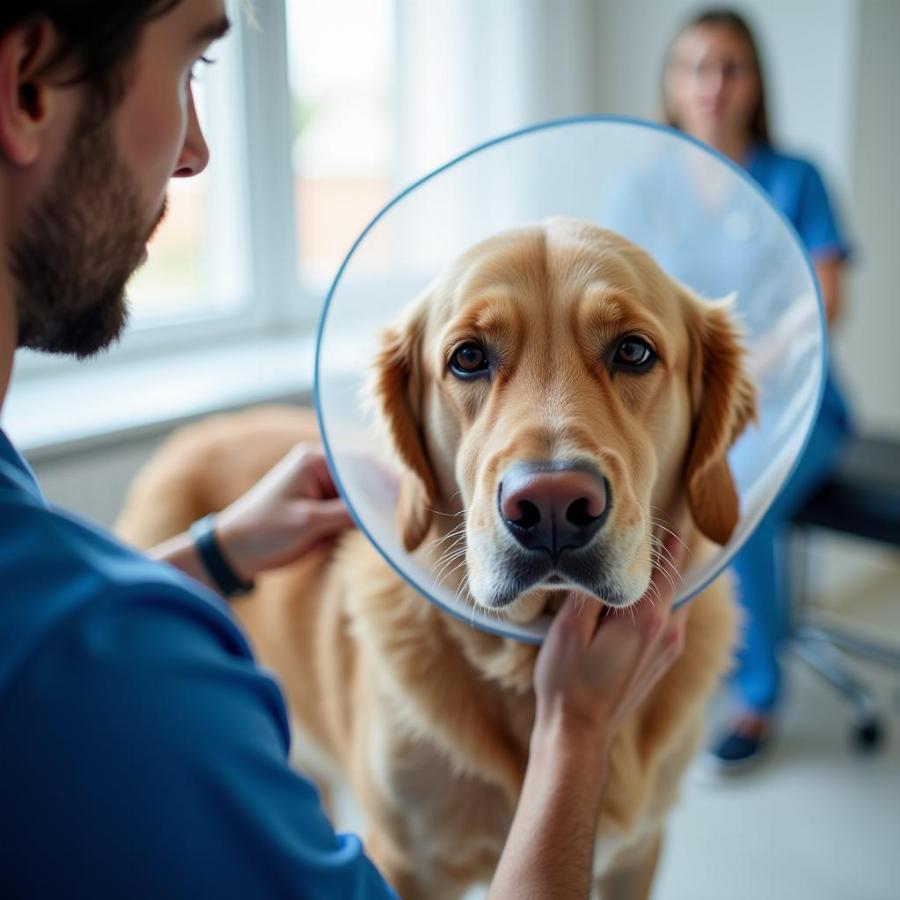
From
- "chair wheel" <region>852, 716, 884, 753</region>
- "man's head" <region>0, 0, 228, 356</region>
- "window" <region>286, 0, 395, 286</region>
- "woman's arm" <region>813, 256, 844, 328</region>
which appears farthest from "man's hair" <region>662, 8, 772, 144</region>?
"man's head" <region>0, 0, 228, 356</region>

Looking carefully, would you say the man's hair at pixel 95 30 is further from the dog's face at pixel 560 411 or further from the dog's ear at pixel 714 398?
the dog's ear at pixel 714 398

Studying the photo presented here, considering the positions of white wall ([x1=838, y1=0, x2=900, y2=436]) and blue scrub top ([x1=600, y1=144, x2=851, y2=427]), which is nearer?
blue scrub top ([x1=600, y1=144, x2=851, y2=427])

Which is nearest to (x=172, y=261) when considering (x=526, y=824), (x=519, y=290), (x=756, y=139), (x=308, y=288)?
(x=308, y=288)

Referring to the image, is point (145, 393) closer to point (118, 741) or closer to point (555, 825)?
point (555, 825)

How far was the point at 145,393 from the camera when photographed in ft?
8.55

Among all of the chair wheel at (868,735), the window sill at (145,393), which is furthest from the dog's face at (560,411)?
the chair wheel at (868,735)

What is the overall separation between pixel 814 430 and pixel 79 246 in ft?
7.45

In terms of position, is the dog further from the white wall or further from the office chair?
the white wall

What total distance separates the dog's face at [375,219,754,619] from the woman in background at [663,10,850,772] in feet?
4.78

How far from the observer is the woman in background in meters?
2.61

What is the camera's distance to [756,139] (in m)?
2.77

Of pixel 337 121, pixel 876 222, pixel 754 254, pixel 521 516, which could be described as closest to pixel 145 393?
pixel 337 121

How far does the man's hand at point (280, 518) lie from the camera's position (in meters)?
1.35

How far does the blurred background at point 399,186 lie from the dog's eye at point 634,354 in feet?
4.91
